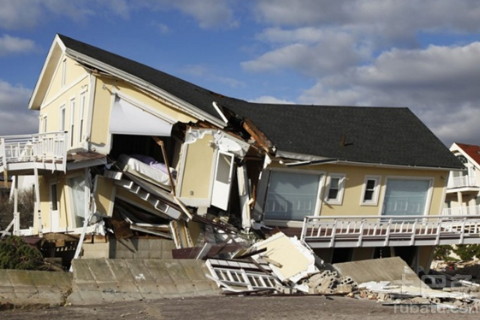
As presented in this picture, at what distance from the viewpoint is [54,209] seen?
2305cm

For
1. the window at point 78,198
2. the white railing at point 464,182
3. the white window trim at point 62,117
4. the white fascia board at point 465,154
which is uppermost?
the white fascia board at point 465,154

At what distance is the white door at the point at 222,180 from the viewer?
67.9 feet

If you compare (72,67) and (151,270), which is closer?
(151,270)

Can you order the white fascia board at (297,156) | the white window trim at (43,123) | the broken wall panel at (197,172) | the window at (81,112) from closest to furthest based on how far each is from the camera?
1. the broken wall panel at (197,172)
2. the window at (81,112)
3. the white fascia board at (297,156)
4. the white window trim at (43,123)

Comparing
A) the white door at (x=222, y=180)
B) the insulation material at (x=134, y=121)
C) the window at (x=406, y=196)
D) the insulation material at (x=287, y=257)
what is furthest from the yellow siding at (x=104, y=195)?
the window at (x=406, y=196)

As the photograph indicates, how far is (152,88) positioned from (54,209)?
5.93m

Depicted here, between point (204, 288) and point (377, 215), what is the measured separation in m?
9.87

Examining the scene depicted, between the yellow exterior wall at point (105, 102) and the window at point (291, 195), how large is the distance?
463cm

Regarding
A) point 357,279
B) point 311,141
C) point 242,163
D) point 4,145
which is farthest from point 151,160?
point 357,279

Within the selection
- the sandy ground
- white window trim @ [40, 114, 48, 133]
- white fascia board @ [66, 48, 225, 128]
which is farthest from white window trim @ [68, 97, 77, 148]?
the sandy ground

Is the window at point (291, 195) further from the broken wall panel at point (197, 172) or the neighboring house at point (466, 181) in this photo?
the neighboring house at point (466, 181)

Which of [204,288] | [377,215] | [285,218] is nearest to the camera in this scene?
[204,288]

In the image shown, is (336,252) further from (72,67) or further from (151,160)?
(72,67)

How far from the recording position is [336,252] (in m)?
24.1
